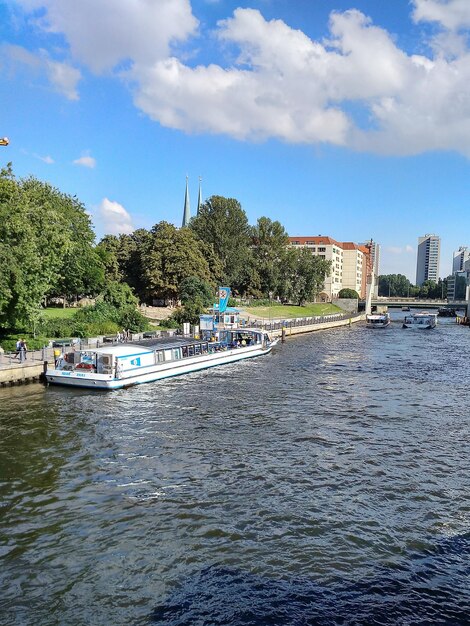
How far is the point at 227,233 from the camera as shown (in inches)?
4564

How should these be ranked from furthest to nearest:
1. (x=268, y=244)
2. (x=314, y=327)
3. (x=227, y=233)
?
(x=268, y=244) → (x=227, y=233) → (x=314, y=327)

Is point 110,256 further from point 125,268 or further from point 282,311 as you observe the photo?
point 282,311

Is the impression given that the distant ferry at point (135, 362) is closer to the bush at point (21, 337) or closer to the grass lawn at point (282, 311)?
the bush at point (21, 337)

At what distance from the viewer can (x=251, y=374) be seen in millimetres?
43469

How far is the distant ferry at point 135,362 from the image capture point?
34.4 meters

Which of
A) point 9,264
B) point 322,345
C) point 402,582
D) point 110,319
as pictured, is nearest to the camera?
point 402,582

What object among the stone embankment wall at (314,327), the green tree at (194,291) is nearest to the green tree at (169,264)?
the green tree at (194,291)

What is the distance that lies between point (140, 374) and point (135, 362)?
110 centimetres

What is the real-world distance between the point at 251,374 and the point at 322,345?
27129 millimetres

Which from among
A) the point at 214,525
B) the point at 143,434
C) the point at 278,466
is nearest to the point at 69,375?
the point at 143,434

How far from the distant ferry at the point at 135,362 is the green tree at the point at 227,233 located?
64103mm

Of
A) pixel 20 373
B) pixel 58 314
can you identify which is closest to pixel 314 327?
pixel 58 314

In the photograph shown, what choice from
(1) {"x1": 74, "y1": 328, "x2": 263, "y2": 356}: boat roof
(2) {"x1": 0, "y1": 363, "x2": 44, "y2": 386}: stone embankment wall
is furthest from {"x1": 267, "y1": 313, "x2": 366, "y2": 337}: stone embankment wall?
(2) {"x1": 0, "y1": 363, "x2": 44, "y2": 386}: stone embankment wall

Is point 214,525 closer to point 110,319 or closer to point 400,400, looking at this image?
point 400,400
